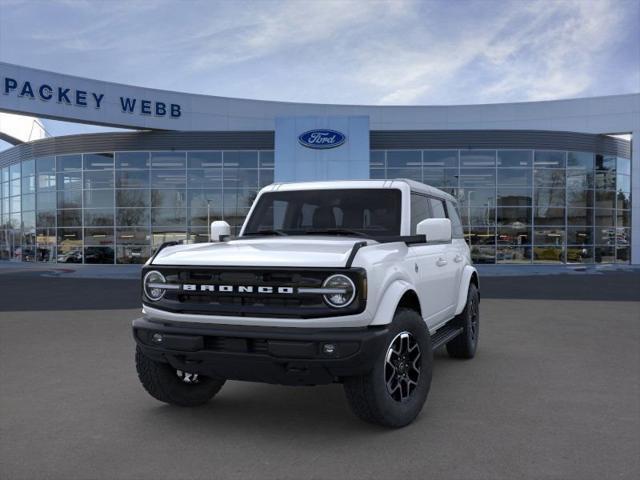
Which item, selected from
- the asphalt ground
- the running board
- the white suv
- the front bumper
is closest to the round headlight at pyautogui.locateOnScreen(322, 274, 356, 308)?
the white suv

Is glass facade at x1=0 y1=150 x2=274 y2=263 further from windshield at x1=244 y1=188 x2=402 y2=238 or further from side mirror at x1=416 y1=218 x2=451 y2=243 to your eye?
side mirror at x1=416 y1=218 x2=451 y2=243

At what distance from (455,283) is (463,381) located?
1.05 m

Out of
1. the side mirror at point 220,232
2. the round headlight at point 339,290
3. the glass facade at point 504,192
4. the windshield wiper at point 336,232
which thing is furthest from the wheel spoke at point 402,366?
the glass facade at point 504,192

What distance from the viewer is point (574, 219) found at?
2759 cm

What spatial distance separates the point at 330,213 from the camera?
203 inches

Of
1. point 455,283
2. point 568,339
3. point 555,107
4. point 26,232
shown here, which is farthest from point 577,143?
point 26,232

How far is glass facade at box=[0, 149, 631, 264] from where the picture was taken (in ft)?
88.4

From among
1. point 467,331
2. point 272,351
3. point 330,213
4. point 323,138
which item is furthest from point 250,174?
point 272,351

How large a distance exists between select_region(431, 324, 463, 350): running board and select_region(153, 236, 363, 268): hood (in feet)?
4.33

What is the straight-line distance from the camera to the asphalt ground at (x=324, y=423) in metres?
3.45

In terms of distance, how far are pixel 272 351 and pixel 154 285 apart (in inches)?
46.9

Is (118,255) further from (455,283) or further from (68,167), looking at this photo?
(455,283)

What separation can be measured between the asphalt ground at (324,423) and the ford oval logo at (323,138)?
17269 mm

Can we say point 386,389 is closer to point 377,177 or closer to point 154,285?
point 154,285
